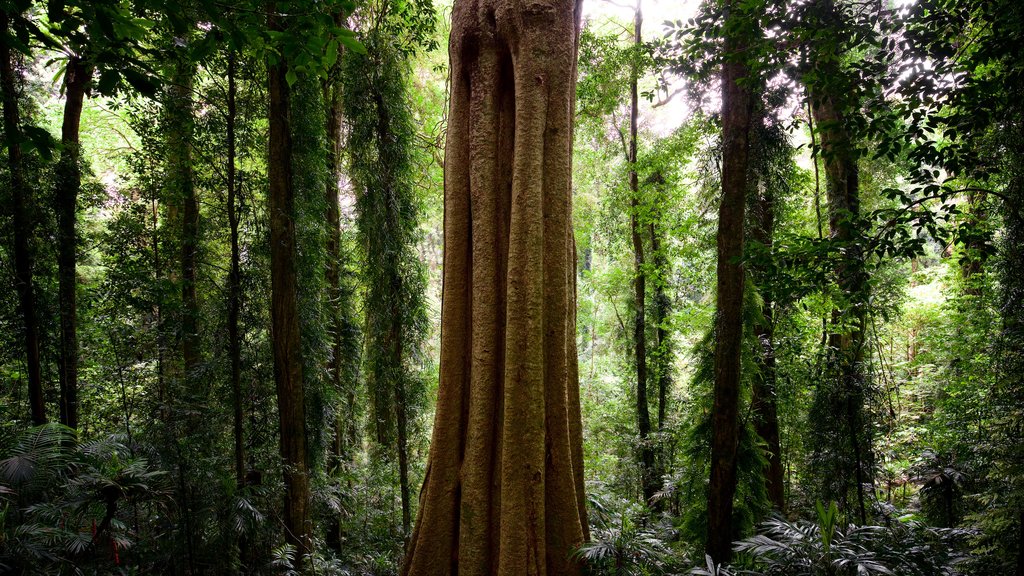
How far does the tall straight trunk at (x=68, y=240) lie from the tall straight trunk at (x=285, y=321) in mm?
2382

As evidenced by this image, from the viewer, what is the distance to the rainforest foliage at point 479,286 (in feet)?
10.8

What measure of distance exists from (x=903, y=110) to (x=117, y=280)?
8.33 metres

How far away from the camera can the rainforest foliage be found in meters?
3.30

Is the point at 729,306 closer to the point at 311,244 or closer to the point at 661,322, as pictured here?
the point at 311,244

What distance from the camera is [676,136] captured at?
32.1ft

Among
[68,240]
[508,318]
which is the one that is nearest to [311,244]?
[68,240]

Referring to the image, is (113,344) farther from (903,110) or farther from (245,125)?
(903,110)

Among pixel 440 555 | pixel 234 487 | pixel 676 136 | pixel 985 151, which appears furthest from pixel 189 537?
pixel 676 136

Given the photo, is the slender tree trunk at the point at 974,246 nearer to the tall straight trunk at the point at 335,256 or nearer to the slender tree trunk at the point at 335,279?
the slender tree trunk at the point at 335,279

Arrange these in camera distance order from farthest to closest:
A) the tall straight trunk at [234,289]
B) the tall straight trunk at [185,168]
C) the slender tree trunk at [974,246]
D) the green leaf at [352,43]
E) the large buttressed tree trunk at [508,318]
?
the tall straight trunk at [185,168] < the tall straight trunk at [234,289] < the slender tree trunk at [974,246] < the large buttressed tree trunk at [508,318] < the green leaf at [352,43]

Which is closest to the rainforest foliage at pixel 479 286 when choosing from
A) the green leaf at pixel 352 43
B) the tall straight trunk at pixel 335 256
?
the green leaf at pixel 352 43

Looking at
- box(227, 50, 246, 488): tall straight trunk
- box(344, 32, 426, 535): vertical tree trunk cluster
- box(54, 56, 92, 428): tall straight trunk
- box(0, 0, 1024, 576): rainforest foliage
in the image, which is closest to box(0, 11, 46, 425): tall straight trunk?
box(0, 0, 1024, 576): rainforest foliage

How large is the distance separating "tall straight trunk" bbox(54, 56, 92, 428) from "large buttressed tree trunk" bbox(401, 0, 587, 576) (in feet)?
16.5

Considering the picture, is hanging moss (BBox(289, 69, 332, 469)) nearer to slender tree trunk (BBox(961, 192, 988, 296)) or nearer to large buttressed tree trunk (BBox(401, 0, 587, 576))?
large buttressed tree trunk (BBox(401, 0, 587, 576))
